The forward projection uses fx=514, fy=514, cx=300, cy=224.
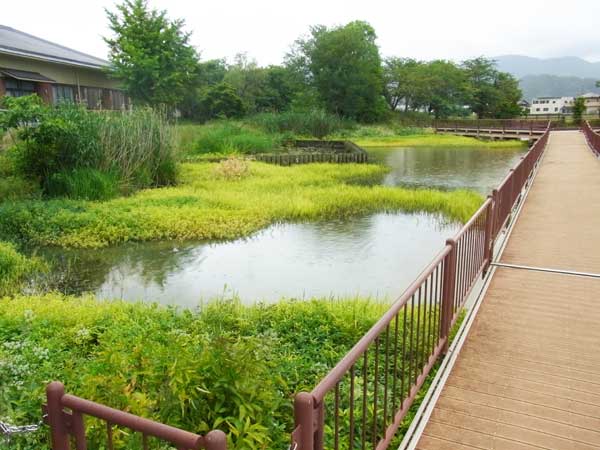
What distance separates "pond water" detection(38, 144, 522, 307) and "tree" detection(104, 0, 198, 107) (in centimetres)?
2319

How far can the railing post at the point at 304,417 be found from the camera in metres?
1.70

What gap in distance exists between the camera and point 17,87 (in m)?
21.2

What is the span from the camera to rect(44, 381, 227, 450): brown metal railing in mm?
1435

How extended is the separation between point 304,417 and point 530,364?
8.29ft

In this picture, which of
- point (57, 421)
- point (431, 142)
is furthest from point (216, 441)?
point (431, 142)

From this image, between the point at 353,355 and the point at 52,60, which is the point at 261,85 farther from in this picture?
the point at 353,355

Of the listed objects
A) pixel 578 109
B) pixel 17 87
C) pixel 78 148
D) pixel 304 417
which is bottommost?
pixel 304 417

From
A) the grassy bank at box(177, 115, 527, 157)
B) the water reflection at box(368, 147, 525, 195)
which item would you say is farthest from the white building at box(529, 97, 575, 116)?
the water reflection at box(368, 147, 525, 195)

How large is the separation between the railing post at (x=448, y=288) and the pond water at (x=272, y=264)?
2.31 metres

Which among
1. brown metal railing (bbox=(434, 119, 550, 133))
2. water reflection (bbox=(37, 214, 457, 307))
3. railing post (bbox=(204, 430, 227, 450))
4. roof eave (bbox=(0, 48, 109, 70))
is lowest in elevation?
water reflection (bbox=(37, 214, 457, 307))

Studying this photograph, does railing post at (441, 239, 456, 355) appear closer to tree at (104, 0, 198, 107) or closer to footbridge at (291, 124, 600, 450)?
footbridge at (291, 124, 600, 450)

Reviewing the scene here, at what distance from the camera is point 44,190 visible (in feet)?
36.7

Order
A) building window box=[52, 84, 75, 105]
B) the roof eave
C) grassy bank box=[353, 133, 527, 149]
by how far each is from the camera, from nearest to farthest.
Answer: the roof eave < building window box=[52, 84, 75, 105] < grassy bank box=[353, 133, 527, 149]

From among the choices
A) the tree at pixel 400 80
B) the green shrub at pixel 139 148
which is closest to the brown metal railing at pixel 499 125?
the tree at pixel 400 80
